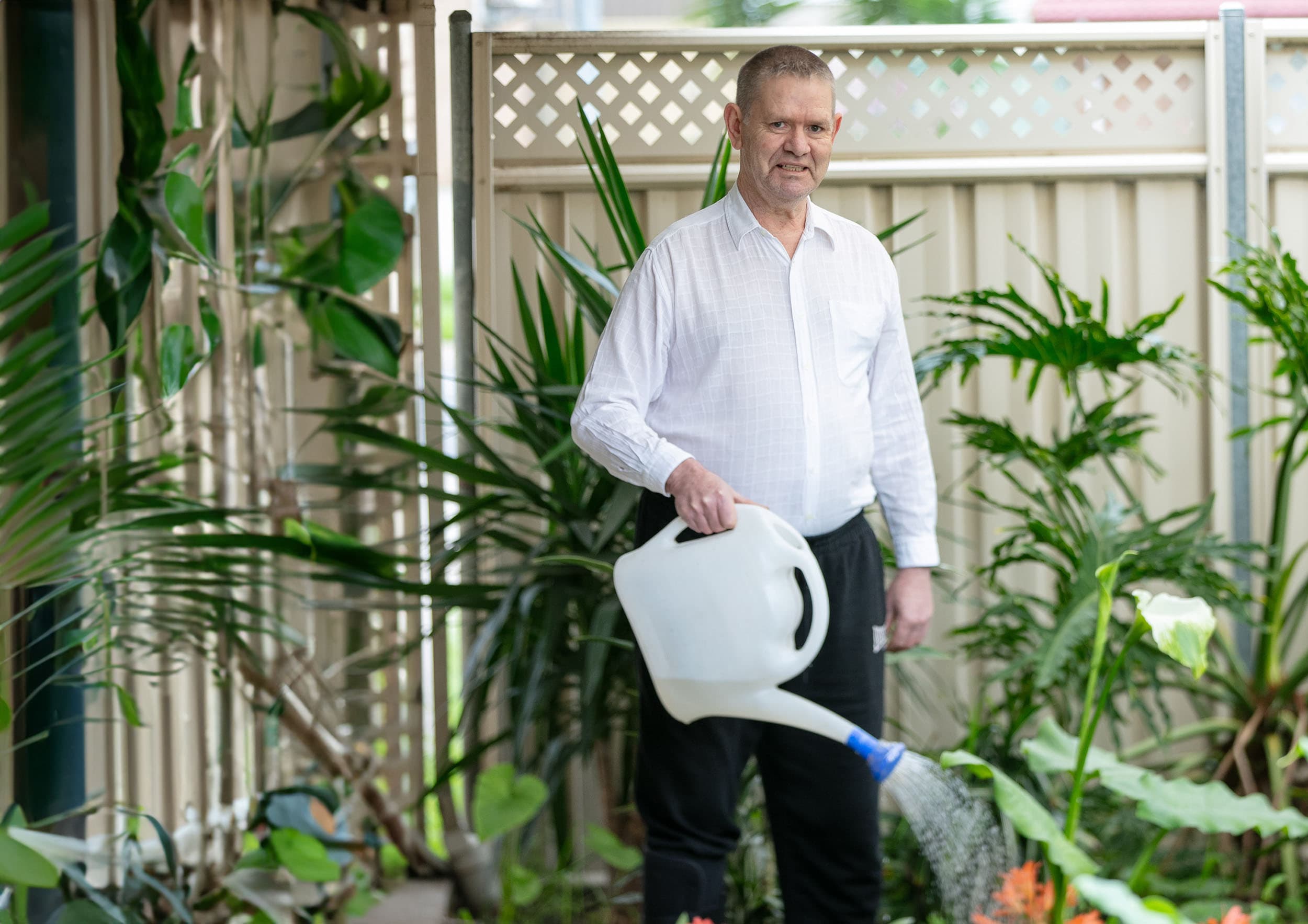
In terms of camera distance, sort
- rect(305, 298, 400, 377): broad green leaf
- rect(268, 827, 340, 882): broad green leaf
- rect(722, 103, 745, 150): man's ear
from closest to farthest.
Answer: rect(722, 103, 745, 150): man's ear
rect(268, 827, 340, 882): broad green leaf
rect(305, 298, 400, 377): broad green leaf

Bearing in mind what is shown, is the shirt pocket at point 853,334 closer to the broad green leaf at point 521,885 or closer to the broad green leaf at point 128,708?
the broad green leaf at point 128,708

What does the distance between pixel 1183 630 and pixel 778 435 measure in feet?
1.67

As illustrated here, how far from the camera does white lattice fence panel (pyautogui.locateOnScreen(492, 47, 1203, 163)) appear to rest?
7.69 feet

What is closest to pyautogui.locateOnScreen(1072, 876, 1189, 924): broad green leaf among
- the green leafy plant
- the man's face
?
the green leafy plant

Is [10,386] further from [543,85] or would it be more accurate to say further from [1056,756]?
[1056,756]

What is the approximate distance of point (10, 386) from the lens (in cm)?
156

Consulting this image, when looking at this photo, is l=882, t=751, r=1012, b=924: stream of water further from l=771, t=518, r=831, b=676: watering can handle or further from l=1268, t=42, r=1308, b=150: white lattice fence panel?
l=1268, t=42, r=1308, b=150: white lattice fence panel

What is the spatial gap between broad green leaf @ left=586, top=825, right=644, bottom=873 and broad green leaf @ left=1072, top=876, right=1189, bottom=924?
125 centimetres

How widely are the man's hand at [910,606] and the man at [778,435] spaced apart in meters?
0.03

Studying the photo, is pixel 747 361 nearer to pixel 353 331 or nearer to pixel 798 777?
pixel 798 777

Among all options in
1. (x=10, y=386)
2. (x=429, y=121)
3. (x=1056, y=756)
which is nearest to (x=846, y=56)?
(x=429, y=121)

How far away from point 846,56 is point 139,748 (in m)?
1.84

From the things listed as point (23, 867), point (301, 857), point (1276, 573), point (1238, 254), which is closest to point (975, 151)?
point (1238, 254)

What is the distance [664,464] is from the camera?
1393 mm
